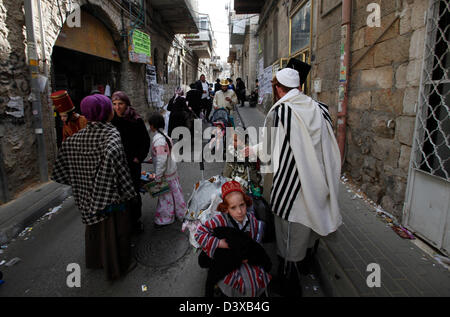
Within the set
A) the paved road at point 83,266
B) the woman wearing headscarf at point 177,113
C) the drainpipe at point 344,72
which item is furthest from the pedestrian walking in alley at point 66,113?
the drainpipe at point 344,72

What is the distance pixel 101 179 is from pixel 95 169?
11 cm

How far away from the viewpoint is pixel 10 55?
4059mm

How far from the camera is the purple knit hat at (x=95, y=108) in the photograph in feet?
7.80

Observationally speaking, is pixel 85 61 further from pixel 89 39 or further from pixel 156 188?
pixel 156 188

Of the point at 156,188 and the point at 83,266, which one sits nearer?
the point at 83,266

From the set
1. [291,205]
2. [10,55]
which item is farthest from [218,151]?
[10,55]

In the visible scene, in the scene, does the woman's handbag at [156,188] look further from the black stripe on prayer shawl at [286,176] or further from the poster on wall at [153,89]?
the poster on wall at [153,89]

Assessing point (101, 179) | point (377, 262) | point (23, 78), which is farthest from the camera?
point (23, 78)

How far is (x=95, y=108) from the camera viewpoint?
94.0 inches

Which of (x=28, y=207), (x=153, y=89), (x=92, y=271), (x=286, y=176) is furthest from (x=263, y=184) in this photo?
(x=153, y=89)

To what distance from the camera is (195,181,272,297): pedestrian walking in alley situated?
1981 millimetres

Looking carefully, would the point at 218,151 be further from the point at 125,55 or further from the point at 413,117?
the point at 125,55

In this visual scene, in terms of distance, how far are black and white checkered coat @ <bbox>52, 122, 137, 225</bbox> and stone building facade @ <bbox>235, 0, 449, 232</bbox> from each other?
330cm

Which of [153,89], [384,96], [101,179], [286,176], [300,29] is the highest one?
[300,29]
